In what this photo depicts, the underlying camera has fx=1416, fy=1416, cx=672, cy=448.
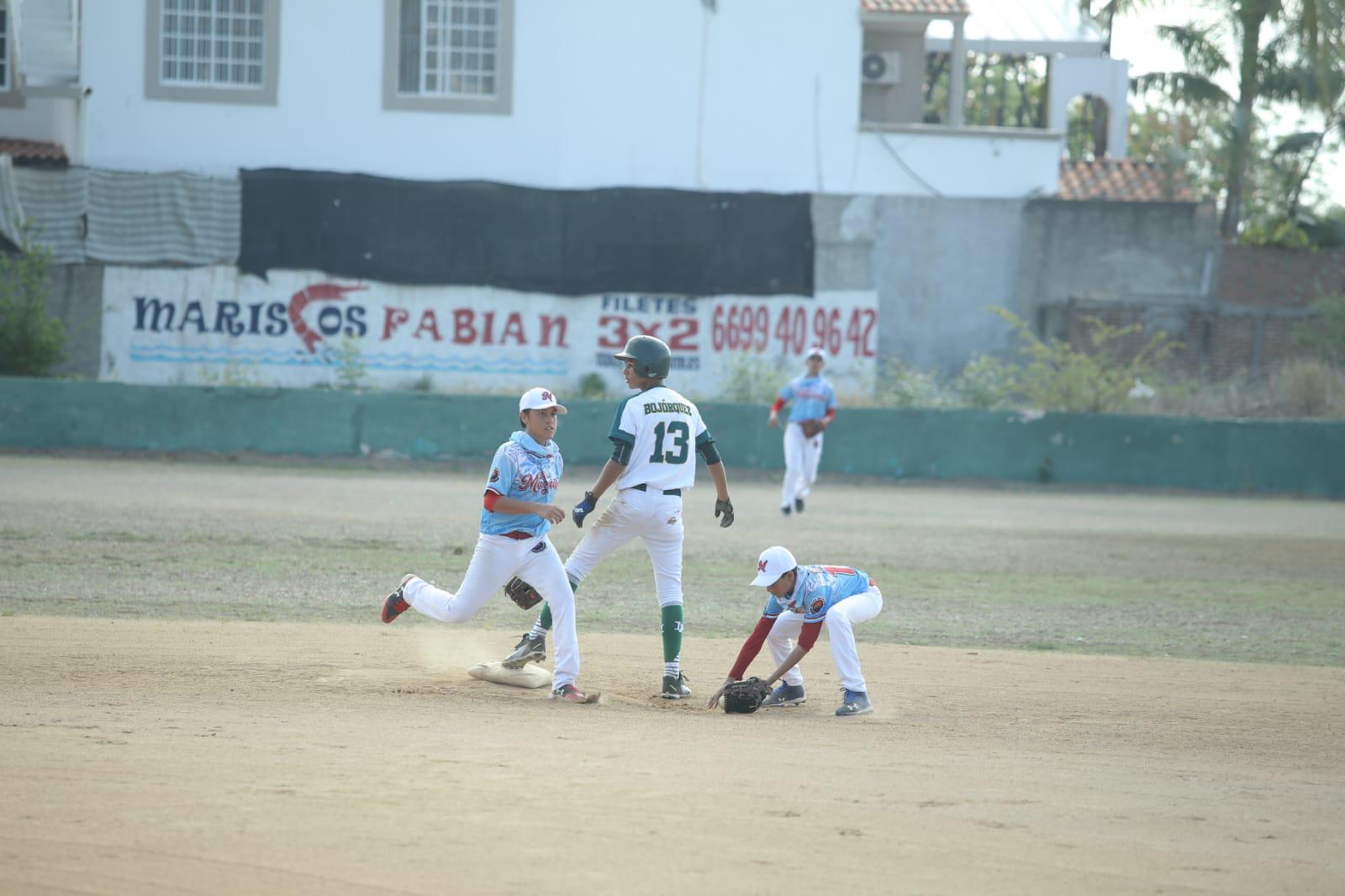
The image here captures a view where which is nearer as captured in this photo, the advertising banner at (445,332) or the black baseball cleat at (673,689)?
the black baseball cleat at (673,689)

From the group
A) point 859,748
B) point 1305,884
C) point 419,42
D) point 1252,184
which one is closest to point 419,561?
point 859,748

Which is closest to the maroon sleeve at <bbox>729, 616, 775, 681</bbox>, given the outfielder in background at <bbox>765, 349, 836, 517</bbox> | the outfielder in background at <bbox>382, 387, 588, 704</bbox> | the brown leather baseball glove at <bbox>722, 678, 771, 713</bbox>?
the brown leather baseball glove at <bbox>722, 678, 771, 713</bbox>

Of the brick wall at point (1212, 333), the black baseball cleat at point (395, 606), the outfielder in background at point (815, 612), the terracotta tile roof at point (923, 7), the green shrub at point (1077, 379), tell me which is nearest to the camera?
the outfielder in background at point (815, 612)

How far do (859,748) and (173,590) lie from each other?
754 cm

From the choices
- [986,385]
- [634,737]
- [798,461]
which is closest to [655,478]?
[634,737]

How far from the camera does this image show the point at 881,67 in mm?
40344

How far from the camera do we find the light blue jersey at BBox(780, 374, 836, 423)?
2205 centimetres

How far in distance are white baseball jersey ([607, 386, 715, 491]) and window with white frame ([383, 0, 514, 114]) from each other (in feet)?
84.1

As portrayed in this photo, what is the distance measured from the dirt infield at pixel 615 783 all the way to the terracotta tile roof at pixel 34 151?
81.2ft

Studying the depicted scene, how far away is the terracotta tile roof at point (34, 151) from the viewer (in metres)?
31.9

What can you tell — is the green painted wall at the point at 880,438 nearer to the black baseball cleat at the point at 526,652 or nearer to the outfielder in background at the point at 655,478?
the black baseball cleat at the point at 526,652

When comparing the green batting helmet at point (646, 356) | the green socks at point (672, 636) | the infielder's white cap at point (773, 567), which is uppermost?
the green batting helmet at point (646, 356)

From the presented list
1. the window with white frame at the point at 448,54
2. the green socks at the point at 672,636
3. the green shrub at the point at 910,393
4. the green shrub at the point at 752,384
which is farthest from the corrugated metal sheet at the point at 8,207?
the green socks at the point at 672,636

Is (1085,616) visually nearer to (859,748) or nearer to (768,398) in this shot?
(859,748)
